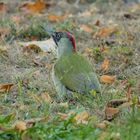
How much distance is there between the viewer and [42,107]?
617 cm

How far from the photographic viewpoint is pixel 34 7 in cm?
1065

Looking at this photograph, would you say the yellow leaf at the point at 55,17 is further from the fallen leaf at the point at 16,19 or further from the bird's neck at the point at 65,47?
the bird's neck at the point at 65,47

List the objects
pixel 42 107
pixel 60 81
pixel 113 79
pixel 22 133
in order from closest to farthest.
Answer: pixel 22 133 < pixel 42 107 < pixel 60 81 < pixel 113 79

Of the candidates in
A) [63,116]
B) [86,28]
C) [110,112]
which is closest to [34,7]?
[86,28]

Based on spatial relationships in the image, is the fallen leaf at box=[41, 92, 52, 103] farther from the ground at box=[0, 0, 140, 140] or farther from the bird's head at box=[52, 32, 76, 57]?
the bird's head at box=[52, 32, 76, 57]

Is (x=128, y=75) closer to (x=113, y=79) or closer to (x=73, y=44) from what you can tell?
(x=113, y=79)

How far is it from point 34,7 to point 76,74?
164 inches

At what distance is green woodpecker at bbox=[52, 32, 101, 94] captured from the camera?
21.4ft

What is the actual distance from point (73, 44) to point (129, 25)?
2703 millimetres

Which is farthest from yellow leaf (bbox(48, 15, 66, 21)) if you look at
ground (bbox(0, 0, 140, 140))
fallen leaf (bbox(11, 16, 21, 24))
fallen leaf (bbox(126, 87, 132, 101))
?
fallen leaf (bbox(126, 87, 132, 101))

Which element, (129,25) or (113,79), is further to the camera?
(129,25)

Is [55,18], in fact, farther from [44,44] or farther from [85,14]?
[44,44]

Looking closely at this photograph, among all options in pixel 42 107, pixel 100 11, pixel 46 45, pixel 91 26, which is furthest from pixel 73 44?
pixel 100 11

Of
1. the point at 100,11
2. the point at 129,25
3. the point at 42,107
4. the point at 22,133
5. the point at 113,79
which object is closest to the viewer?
the point at 22,133
